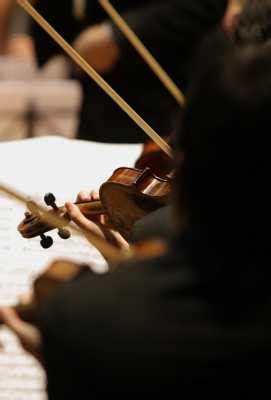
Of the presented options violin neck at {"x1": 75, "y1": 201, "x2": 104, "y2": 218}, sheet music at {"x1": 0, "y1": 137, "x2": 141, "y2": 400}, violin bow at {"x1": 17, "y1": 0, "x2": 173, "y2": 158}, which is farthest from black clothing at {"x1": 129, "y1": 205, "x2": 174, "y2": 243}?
sheet music at {"x1": 0, "y1": 137, "x2": 141, "y2": 400}

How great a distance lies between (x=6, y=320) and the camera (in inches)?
28.5

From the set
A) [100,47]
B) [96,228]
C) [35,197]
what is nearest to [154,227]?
[96,228]

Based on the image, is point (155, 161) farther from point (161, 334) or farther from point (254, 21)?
point (161, 334)

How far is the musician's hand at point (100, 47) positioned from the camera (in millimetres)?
1459

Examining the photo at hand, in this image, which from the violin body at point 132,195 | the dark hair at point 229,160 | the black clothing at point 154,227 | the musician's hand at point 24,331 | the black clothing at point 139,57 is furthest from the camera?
the black clothing at point 139,57

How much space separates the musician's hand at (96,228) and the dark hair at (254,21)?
25 centimetres

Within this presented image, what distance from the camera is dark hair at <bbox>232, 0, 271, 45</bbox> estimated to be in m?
1.04

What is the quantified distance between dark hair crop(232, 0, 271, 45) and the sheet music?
366 millimetres

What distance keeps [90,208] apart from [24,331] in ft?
1.50

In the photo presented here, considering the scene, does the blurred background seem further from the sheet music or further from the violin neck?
the violin neck

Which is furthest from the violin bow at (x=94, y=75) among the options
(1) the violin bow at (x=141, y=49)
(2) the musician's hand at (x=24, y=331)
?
(2) the musician's hand at (x=24, y=331)

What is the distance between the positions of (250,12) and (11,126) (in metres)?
1.60

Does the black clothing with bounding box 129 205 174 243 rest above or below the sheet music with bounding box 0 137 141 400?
above

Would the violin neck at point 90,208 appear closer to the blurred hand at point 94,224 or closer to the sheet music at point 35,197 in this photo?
the blurred hand at point 94,224
